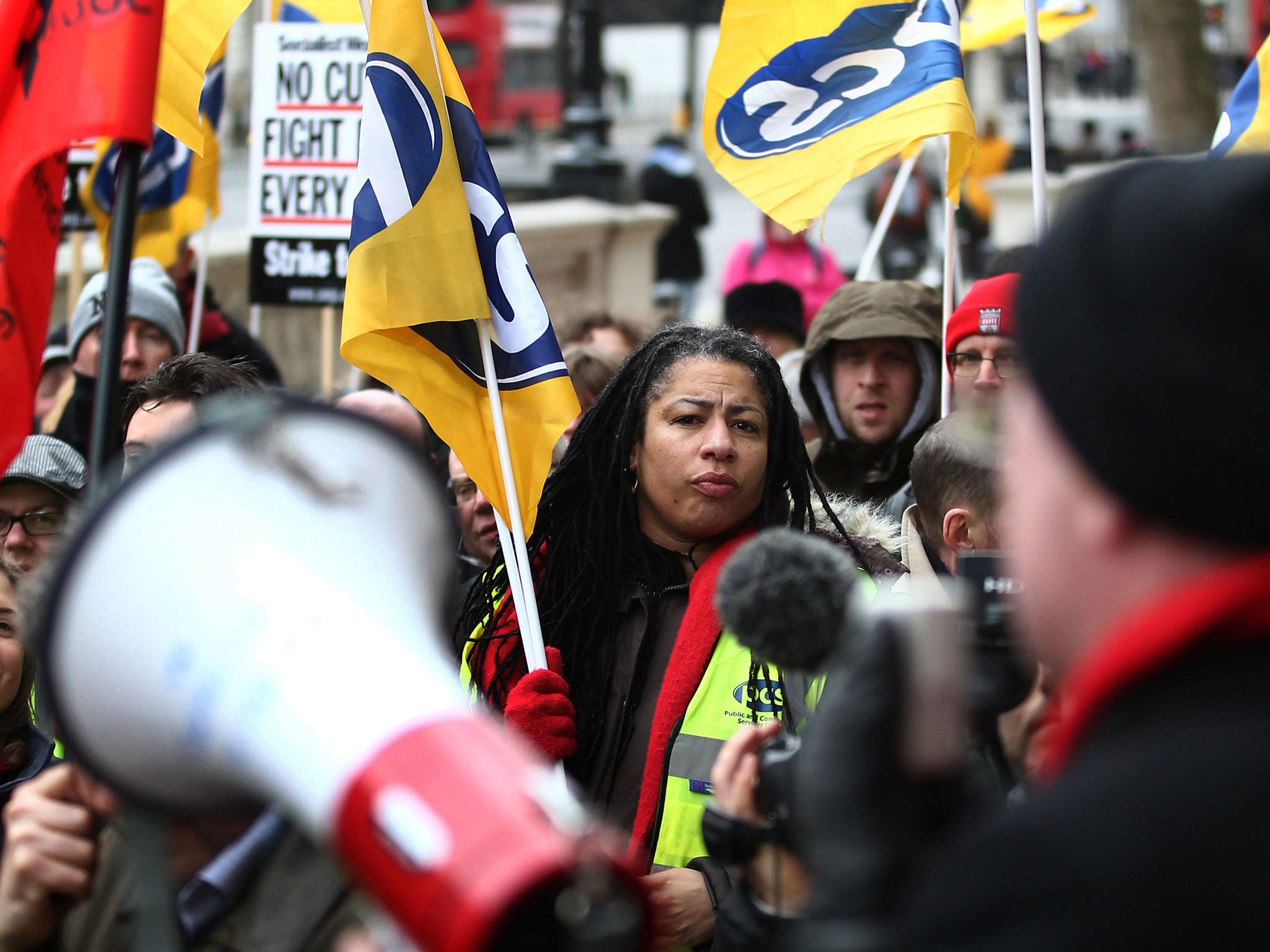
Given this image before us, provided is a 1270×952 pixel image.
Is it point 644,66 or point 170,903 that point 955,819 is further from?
point 644,66

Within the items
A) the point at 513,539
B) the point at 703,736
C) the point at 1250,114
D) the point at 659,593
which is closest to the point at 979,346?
the point at 1250,114

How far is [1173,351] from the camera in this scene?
1105 mm

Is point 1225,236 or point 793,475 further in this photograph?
point 793,475

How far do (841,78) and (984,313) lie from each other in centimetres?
82

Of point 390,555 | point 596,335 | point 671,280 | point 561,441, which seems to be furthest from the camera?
point 671,280

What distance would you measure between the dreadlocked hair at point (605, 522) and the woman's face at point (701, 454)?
0.11 feet

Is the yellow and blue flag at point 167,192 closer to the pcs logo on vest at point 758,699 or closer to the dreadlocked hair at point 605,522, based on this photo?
the dreadlocked hair at point 605,522

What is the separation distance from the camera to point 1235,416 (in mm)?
1094

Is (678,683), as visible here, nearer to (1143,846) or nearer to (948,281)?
(1143,846)

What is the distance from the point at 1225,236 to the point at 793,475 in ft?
7.46

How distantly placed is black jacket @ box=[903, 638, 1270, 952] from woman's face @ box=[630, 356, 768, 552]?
2099mm

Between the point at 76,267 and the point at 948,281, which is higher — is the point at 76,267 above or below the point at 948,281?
above

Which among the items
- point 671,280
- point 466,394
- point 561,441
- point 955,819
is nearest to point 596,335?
point 561,441

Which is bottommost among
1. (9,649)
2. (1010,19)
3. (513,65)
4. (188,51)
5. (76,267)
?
(9,649)
